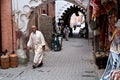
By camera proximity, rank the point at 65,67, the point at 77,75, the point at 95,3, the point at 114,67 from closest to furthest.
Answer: the point at 114,67 → the point at 95,3 → the point at 77,75 → the point at 65,67

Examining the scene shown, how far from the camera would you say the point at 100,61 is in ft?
39.5

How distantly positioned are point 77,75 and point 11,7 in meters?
4.25

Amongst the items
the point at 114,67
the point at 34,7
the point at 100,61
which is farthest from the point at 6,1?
the point at 114,67

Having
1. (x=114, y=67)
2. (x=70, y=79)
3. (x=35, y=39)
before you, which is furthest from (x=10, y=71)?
(x=114, y=67)

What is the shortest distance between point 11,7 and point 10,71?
9.31ft

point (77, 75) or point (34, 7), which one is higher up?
point (34, 7)

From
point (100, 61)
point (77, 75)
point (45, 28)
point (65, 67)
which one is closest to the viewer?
point (77, 75)

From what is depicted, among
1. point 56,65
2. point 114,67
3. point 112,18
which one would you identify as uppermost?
point 112,18

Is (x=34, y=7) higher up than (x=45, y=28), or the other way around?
(x=34, y=7)

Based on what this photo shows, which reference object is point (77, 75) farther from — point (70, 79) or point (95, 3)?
point (95, 3)

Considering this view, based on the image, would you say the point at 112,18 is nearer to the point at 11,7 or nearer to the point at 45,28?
the point at 11,7

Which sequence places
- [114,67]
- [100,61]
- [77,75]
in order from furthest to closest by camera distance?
[100,61], [77,75], [114,67]

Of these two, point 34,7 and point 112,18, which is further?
point 34,7

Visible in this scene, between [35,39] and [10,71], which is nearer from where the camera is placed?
[10,71]
